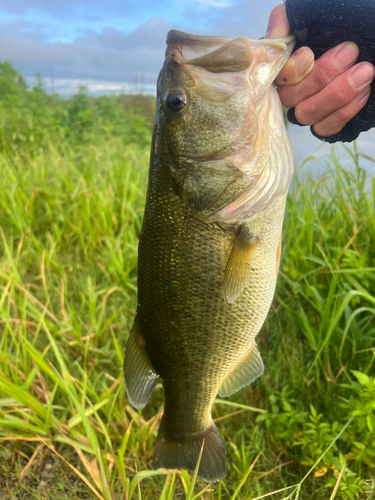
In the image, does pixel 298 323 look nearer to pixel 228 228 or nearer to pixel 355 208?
pixel 355 208

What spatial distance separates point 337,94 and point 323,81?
0.08 meters

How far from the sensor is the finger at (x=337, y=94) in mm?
1547

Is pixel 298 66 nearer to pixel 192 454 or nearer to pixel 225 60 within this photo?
pixel 225 60

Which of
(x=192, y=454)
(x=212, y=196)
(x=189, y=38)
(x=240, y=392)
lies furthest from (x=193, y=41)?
(x=240, y=392)

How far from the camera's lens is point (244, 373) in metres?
1.69

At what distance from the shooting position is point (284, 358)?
7.84ft

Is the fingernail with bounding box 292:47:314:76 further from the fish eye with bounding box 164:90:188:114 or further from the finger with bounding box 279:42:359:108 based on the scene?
the fish eye with bounding box 164:90:188:114

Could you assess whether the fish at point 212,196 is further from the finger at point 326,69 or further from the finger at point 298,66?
the finger at point 326,69

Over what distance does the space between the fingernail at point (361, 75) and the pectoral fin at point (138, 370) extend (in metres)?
1.36

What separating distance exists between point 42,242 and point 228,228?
2811 millimetres

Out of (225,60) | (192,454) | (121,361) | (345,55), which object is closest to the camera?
(225,60)

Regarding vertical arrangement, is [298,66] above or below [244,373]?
above

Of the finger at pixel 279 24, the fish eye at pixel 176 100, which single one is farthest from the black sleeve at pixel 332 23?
the fish eye at pixel 176 100

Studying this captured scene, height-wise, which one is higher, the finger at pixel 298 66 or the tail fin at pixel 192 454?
the finger at pixel 298 66
